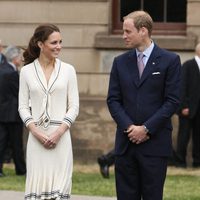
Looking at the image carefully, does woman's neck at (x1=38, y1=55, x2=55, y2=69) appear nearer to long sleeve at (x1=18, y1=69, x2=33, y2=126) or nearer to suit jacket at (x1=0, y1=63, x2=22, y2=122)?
long sleeve at (x1=18, y1=69, x2=33, y2=126)

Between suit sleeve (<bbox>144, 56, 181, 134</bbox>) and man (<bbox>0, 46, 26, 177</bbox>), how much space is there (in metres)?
6.60

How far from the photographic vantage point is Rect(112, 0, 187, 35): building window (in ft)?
53.5

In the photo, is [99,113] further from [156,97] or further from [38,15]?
[156,97]

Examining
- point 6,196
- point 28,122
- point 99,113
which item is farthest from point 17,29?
point 28,122

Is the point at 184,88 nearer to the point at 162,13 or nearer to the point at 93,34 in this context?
the point at 162,13

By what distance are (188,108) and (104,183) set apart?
302cm

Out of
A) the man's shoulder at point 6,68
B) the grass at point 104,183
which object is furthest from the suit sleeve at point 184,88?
the man's shoulder at point 6,68

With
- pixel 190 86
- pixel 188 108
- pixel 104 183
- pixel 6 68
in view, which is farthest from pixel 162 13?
pixel 104 183

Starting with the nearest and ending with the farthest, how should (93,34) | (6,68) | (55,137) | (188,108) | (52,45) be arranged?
(55,137)
(52,45)
(6,68)
(188,108)
(93,34)

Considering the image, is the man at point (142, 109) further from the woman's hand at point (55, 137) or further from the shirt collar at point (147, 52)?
the woman's hand at point (55, 137)

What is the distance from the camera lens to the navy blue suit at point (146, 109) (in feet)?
24.5

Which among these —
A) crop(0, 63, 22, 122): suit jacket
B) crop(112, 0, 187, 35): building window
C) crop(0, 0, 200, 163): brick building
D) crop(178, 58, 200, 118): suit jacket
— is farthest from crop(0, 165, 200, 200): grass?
crop(112, 0, 187, 35): building window

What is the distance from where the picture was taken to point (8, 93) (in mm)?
14039

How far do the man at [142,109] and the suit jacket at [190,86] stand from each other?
25.2 feet
